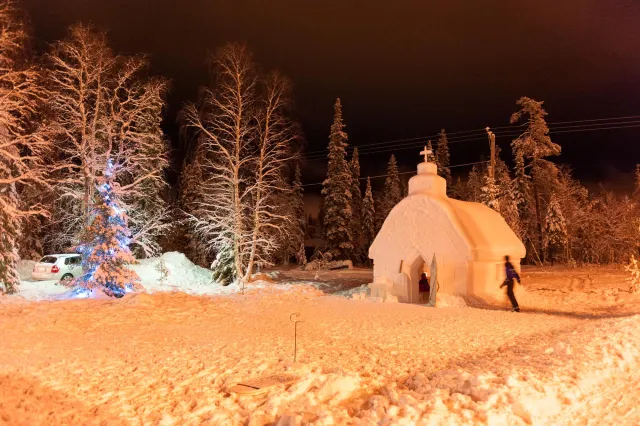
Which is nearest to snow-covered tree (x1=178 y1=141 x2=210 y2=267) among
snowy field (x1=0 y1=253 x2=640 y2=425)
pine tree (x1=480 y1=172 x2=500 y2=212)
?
pine tree (x1=480 y1=172 x2=500 y2=212)

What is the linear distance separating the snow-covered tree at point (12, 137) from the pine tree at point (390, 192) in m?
39.5

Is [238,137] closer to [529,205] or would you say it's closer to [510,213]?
[510,213]

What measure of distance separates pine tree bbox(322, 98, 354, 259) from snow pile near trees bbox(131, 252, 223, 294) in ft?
61.1

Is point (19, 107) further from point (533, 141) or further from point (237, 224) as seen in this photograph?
point (533, 141)

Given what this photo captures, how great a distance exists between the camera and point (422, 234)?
17.7 metres

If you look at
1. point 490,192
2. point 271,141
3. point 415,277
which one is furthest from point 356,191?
point 415,277

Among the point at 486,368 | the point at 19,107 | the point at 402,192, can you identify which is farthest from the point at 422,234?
the point at 402,192

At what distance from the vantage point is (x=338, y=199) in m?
44.7

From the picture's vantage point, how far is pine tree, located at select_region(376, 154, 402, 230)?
53188 mm

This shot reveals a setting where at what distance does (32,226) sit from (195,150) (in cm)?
1237

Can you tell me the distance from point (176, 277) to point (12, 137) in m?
10.9

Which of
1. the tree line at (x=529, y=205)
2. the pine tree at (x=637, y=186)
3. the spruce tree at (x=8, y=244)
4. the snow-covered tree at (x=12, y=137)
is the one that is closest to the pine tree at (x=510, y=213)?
the tree line at (x=529, y=205)

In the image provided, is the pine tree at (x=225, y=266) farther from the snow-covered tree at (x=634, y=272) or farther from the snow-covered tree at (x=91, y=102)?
the snow-covered tree at (x=634, y=272)

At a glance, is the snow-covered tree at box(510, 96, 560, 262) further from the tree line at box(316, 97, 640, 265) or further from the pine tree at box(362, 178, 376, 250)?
the pine tree at box(362, 178, 376, 250)
